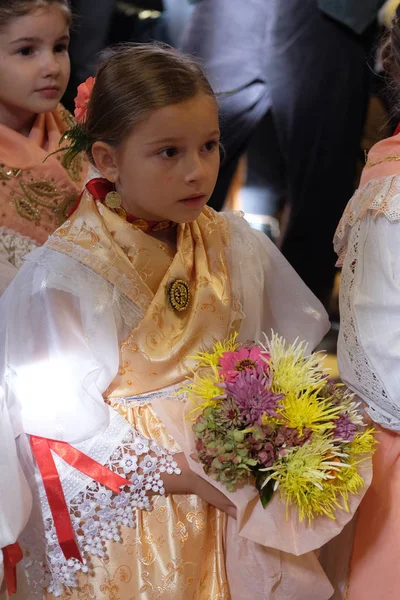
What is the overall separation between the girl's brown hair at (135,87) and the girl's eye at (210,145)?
Result: 0.28 feet

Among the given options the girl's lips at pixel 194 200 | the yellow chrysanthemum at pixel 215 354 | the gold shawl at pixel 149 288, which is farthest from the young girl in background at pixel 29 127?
the yellow chrysanthemum at pixel 215 354

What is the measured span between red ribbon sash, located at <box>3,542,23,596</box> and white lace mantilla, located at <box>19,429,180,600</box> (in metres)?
0.06

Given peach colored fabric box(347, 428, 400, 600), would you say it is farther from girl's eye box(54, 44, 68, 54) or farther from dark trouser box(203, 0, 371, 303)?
dark trouser box(203, 0, 371, 303)

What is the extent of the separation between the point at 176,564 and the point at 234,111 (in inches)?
61.4

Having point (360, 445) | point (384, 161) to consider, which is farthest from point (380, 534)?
point (384, 161)

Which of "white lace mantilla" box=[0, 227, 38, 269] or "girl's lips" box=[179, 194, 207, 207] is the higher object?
"girl's lips" box=[179, 194, 207, 207]

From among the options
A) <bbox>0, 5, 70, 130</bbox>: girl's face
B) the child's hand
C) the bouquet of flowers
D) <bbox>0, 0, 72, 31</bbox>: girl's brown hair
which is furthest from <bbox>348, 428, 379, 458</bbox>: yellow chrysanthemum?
<bbox>0, 0, 72, 31</bbox>: girl's brown hair

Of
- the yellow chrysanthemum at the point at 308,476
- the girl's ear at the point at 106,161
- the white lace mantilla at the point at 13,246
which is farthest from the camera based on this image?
the white lace mantilla at the point at 13,246

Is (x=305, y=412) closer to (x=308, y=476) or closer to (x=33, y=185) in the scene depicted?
(x=308, y=476)

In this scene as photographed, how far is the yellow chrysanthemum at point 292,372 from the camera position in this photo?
1.29m

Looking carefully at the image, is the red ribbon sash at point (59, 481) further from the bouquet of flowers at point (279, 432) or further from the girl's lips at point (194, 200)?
the girl's lips at point (194, 200)

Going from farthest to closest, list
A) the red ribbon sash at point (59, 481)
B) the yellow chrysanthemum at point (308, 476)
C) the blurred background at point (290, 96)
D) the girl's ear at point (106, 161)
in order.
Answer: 1. the blurred background at point (290, 96)
2. the girl's ear at point (106, 161)
3. the red ribbon sash at point (59, 481)
4. the yellow chrysanthemum at point (308, 476)

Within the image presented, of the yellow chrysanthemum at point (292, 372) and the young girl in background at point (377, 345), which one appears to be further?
the young girl in background at point (377, 345)

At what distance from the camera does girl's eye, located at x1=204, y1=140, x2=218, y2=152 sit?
1.41m
